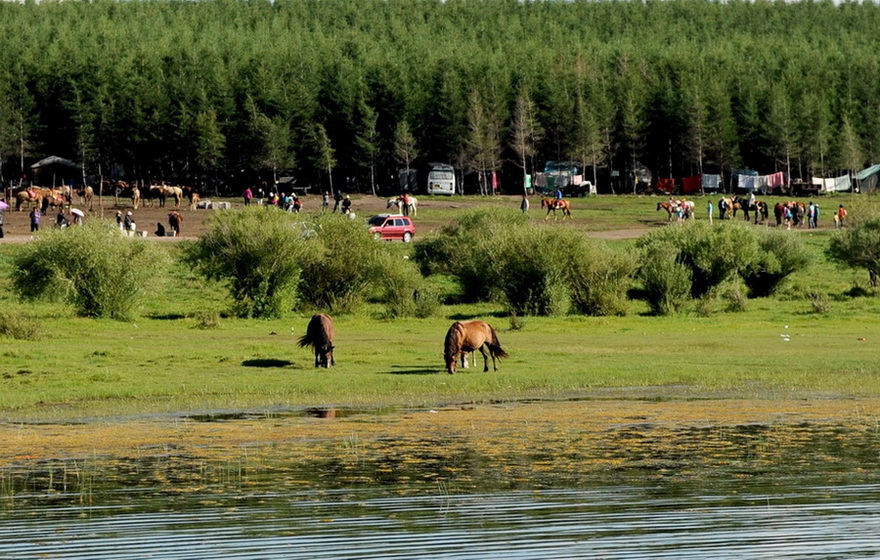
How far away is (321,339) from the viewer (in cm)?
3434

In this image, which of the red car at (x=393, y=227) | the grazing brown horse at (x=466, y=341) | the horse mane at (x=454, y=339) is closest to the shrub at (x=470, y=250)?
the red car at (x=393, y=227)

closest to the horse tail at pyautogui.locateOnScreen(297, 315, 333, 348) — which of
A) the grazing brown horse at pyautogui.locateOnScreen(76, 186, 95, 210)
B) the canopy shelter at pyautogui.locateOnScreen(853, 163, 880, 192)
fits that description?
the grazing brown horse at pyautogui.locateOnScreen(76, 186, 95, 210)

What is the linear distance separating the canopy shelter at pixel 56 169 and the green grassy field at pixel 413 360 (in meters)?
74.0

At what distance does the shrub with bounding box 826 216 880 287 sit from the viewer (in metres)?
60.9

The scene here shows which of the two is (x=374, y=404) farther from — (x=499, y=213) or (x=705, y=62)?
(x=705, y=62)

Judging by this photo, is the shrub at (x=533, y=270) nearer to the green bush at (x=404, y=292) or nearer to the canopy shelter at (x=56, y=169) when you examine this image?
the green bush at (x=404, y=292)

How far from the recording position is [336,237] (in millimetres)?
53625

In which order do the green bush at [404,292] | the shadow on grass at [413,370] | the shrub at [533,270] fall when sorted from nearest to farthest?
the shadow on grass at [413,370]
the green bush at [404,292]
the shrub at [533,270]

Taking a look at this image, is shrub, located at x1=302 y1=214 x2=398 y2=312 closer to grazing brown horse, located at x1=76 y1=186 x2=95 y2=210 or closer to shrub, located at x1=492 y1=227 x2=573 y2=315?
shrub, located at x1=492 y1=227 x2=573 y2=315

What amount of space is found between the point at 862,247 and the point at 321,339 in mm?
33272

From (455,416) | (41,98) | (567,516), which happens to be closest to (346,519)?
(567,516)

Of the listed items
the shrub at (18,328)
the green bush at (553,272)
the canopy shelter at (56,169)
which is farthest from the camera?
the canopy shelter at (56,169)

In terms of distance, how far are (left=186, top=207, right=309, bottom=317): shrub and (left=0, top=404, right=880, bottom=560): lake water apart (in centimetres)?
2753

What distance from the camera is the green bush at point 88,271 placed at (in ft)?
162
